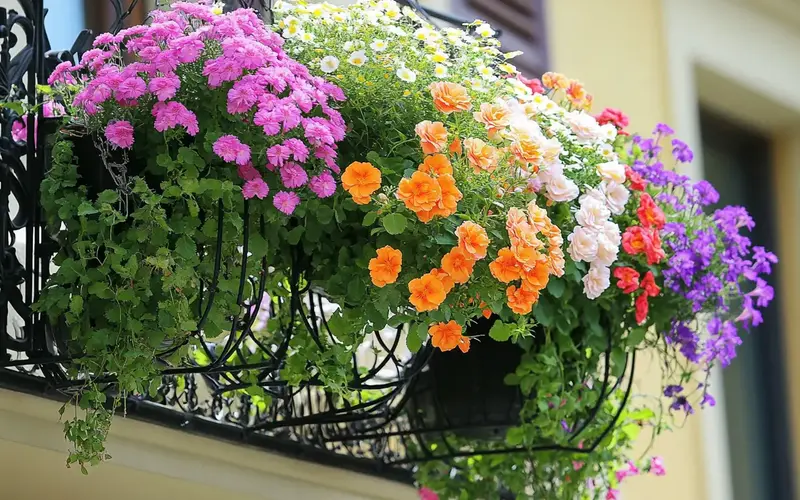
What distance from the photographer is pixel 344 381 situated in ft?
5.47

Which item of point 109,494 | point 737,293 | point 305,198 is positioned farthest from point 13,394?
point 737,293

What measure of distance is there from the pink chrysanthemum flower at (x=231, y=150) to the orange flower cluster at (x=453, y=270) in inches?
9.9

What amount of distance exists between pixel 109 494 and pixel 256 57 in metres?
0.92

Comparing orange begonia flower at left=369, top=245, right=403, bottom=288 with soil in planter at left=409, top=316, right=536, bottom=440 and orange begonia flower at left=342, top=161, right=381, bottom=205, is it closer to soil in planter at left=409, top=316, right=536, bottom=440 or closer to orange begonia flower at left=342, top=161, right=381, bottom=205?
orange begonia flower at left=342, top=161, right=381, bottom=205

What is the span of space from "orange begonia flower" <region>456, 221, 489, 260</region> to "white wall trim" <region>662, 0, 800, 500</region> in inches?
86.3

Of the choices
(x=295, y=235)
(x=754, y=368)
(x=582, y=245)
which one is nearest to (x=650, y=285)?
(x=582, y=245)

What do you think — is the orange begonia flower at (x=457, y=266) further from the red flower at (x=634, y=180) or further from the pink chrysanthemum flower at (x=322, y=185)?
the red flower at (x=634, y=180)

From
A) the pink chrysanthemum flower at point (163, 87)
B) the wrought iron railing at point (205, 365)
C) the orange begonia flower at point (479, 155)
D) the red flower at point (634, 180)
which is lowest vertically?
the wrought iron railing at point (205, 365)

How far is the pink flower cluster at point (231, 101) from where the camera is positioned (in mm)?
1479

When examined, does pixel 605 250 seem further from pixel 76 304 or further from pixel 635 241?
pixel 76 304

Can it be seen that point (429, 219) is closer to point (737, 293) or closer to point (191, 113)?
point (191, 113)

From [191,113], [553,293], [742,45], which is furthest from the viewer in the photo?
[742,45]

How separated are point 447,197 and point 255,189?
231 millimetres

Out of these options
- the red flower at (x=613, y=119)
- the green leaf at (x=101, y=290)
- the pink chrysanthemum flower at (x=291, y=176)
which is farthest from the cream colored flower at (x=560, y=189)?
the green leaf at (x=101, y=290)
